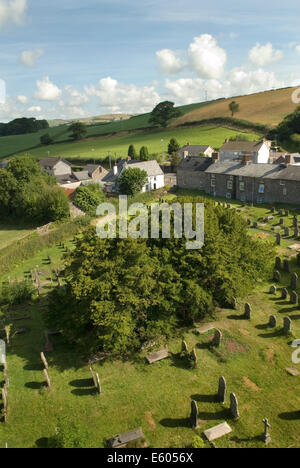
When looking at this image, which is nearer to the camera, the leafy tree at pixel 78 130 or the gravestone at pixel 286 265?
the gravestone at pixel 286 265

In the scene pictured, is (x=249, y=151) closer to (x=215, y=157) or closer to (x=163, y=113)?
(x=215, y=157)

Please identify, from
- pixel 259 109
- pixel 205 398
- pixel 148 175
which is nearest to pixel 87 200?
pixel 148 175

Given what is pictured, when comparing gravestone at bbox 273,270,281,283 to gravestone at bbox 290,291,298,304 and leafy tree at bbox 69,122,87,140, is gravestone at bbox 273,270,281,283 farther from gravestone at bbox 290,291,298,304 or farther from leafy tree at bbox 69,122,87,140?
leafy tree at bbox 69,122,87,140

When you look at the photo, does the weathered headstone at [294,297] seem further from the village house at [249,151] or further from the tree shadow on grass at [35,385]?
the village house at [249,151]

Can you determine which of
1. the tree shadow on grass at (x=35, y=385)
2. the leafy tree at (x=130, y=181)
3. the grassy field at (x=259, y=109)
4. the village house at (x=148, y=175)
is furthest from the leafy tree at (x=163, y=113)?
the tree shadow on grass at (x=35, y=385)

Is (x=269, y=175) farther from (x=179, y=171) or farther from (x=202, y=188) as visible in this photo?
(x=179, y=171)

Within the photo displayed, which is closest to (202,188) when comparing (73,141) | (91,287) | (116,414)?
(91,287)

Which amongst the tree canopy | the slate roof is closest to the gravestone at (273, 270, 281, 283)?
the tree canopy
